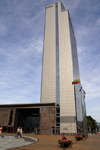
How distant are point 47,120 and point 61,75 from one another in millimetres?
23000

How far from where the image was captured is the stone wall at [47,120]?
46375 mm

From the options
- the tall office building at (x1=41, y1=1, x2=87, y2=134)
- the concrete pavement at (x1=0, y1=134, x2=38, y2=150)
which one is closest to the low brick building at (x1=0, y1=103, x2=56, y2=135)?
the tall office building at (x1=41, y1=1, x2=87, y2=134)

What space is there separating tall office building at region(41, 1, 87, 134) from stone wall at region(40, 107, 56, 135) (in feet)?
10.2

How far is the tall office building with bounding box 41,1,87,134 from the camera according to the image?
5025 cm

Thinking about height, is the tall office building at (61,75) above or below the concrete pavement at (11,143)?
above

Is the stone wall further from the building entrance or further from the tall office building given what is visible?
the building entrance

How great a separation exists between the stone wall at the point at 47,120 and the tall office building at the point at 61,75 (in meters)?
3.10

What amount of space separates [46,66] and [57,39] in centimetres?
1768

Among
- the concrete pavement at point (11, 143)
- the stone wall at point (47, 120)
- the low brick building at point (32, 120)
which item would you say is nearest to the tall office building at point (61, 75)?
the stone wall at point (47, 120)

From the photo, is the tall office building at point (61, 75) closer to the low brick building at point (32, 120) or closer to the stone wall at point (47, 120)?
the stone wall at point (47, 120)

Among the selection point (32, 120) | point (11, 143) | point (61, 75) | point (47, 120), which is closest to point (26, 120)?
point (32, 120)

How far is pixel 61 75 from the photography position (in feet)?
198

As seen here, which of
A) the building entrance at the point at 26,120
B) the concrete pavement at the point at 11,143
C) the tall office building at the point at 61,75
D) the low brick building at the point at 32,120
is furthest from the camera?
the building entrance at the point at 26,120

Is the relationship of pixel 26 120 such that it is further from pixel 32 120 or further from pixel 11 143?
pixel 11 143
